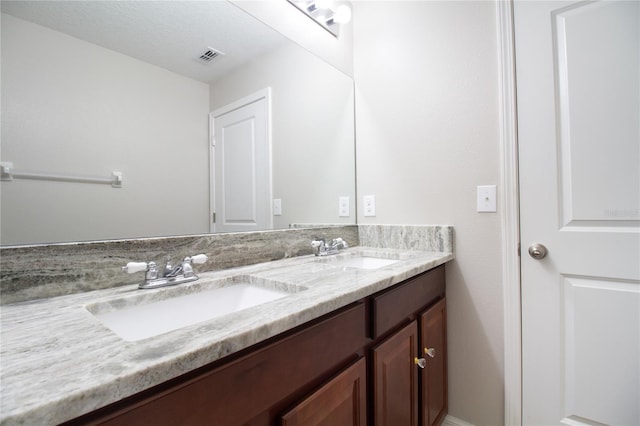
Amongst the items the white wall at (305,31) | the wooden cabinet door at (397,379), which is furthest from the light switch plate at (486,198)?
the white wall at (305,31)

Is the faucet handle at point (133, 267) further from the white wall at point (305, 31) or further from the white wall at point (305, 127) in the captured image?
the white wall at point (305, 31)

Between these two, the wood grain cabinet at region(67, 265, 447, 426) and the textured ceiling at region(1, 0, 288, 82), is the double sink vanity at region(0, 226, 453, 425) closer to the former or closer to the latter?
the wood grain cabinet at region(67, 265, 447, 426)

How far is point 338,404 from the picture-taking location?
2.26 feet

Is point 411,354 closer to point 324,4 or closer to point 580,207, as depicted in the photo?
point 580,207

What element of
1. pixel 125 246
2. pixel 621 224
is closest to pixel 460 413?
pixel 621 224

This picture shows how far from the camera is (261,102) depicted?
1289 mm

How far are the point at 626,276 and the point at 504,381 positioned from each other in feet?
2.00

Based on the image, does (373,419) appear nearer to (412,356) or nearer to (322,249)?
(412,356)

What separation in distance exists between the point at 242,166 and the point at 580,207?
1316 millimetres

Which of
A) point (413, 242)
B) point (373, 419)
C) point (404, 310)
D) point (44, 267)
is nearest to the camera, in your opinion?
point (44, 267)

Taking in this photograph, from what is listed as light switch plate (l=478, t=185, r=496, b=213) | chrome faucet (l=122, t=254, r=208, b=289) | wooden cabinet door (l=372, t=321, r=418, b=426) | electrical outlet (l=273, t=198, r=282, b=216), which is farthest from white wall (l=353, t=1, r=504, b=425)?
chrome faucet (l=122, t=254, r=208, b=289)

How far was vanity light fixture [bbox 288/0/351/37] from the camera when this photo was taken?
148 cm

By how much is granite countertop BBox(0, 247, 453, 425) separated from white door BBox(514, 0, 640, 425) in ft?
2.89

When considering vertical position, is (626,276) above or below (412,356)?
above
